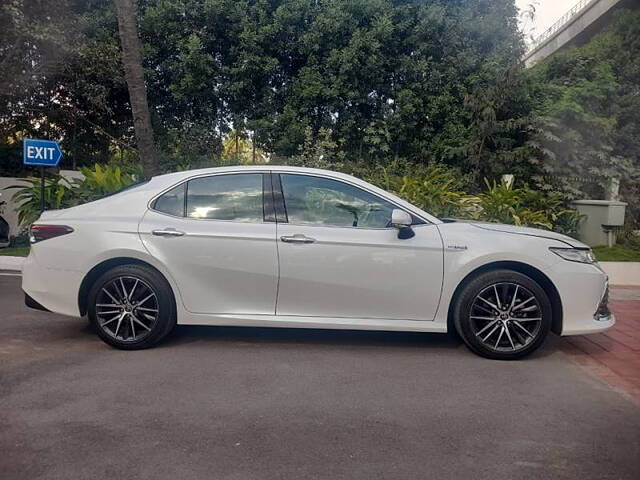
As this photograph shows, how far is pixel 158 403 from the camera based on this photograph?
3.81 metres

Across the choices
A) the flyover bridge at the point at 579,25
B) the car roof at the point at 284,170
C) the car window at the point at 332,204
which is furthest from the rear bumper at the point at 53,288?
the flyover bridge at the point at 579,25

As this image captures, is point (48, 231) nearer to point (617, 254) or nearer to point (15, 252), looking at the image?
point (15, 252)

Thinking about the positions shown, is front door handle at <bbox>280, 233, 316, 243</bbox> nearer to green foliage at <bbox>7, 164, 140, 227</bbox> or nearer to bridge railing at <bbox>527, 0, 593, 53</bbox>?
green foliage at <bbox>7, 164, 140, 227</bbox>

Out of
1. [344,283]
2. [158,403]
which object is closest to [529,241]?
[344,283]

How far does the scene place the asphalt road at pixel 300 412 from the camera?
9.95 feet

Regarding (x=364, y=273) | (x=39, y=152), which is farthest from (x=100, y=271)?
(x=39, y=152)

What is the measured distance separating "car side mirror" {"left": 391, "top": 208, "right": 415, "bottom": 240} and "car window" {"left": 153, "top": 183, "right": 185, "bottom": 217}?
1.86m

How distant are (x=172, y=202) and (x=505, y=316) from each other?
3057 millimetres

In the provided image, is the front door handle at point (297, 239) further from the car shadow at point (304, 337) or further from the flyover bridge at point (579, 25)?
the flyover bridge at point (579, 25)

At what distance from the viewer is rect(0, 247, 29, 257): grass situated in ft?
33.7

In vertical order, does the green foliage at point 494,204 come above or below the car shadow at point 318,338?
above

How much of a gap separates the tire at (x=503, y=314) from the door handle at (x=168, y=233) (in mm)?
2455

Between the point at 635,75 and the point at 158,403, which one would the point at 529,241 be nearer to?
the point at 158,403

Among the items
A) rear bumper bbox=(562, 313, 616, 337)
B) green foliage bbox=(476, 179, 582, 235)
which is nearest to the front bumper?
rear bumper bbox=(562, 313, 616, 337)
